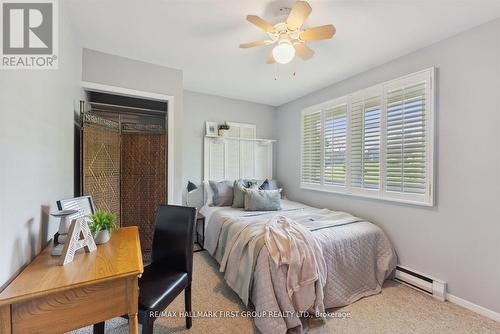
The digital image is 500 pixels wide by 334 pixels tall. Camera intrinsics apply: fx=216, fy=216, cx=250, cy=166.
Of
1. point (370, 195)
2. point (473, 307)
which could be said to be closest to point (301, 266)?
point (370, 195)

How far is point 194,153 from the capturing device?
3.80m

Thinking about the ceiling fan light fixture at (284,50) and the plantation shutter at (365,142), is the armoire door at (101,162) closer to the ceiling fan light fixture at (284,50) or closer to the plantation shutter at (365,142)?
the ceiling fan light fixture at (284,50)

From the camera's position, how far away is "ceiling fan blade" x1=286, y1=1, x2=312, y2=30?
144cm

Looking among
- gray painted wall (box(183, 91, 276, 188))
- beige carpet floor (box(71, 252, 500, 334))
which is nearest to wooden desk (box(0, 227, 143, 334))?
beige carpet floor (box(71, 252, 500, 334))

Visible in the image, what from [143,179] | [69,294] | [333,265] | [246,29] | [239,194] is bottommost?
[333,265]

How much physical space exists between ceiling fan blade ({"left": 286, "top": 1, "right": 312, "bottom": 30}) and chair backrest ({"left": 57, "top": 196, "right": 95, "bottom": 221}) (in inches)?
76.9

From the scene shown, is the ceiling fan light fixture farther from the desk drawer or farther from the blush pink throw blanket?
the desk drawer

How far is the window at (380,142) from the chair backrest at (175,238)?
2256 millimetres

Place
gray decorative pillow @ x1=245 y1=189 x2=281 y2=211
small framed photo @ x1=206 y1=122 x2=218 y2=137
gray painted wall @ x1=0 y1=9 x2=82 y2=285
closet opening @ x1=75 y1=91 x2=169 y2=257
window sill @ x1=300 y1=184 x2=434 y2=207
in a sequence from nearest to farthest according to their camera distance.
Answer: gray painted wall @ x1=0 y1=9 x2=82 y2=285 → window sill @ x1=300 y1=184 x2=434 y2=207 → closet opening @ x1=75 y1=91 x2=169 y2=257 → gray decorative pillow @ x1=245 y1=189 x2=281 y2=211 → small framed photo @ x1=206 y1=122 x2=218 y2=137

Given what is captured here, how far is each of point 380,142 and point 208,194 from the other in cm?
261

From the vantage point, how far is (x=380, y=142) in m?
2.64

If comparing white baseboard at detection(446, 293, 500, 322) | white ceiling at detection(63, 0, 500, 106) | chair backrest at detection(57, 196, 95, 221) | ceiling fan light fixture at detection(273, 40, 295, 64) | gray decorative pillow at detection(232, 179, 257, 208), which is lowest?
white baseboard at detection(446, 293, 500, 322)

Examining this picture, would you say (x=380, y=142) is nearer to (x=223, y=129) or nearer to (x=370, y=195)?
(x=370, y=195)

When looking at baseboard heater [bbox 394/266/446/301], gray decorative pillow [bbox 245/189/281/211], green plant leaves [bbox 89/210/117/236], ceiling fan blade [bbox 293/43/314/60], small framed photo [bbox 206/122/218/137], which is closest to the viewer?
green plant leaves [bbox 89/210/117/236]
